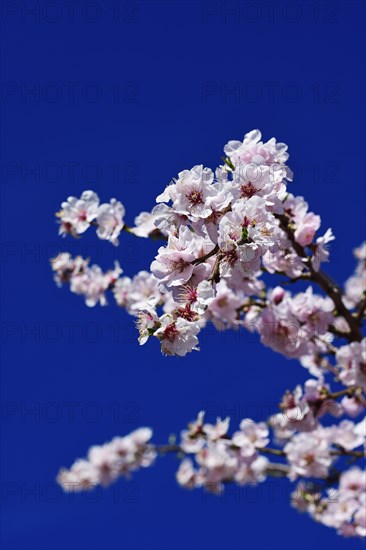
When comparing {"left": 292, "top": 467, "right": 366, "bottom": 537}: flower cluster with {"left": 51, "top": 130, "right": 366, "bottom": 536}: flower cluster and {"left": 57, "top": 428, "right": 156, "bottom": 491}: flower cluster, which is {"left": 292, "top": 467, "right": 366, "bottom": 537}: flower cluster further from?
{"left": 57, "top": 428, "right": 156, "bottom": 491}: flower cluster

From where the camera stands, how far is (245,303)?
4867 millimetres

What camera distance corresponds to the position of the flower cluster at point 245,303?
2.61m

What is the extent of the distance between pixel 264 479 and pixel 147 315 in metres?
4.64

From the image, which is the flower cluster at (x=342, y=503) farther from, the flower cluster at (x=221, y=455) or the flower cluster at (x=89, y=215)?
the flower cluster at (x=89, y=215)

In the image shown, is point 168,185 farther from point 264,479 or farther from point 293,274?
point 264,479

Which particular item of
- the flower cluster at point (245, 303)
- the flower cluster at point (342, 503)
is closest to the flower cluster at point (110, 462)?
the flower cluster at point (245, 303)

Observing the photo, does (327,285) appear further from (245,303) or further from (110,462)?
(110,462)

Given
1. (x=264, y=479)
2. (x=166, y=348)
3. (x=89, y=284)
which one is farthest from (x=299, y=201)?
(x=264, y=479)

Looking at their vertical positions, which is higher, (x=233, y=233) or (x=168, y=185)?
(x=168, y=185)

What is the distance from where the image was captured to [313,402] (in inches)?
192

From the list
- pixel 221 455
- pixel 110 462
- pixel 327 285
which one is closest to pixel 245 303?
pixel 327 285

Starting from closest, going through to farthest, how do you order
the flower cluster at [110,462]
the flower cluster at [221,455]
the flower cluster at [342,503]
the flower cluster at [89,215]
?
the flower cluster at [89,215], the flower cluster at [221,455], the flower cluster at [342,503], the flower cluster at [110,462]

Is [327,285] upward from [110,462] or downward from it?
downward

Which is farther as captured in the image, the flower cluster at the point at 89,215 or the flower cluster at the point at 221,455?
the flower cluster at the point at 221,455
